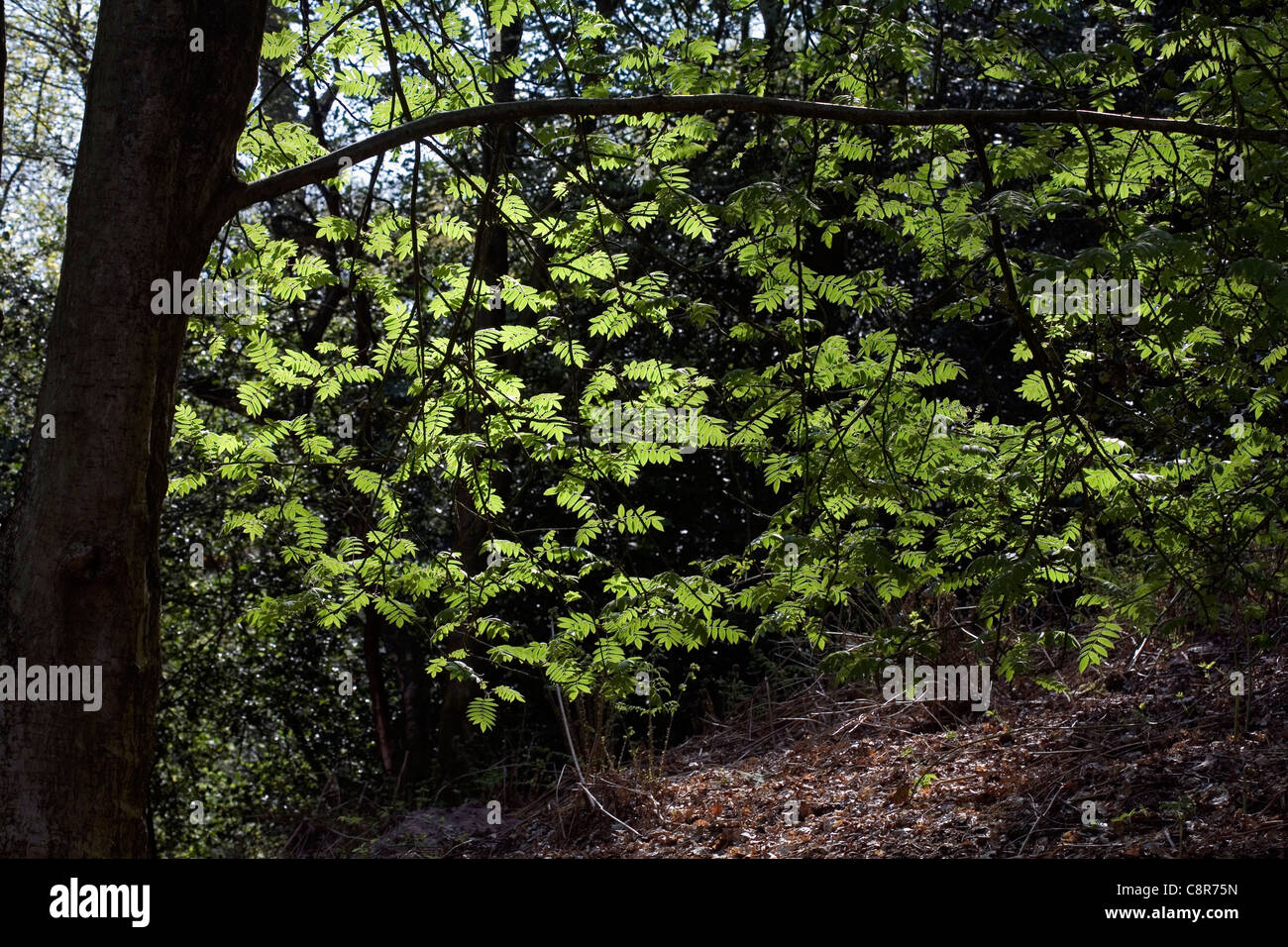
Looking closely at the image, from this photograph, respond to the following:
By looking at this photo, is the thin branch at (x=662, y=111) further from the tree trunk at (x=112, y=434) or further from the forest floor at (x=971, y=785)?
the forest floor at (x=971, y=785)

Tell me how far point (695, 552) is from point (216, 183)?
7535 millimetres

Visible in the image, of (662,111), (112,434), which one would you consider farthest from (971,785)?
(112,434)

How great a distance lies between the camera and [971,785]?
711 cm

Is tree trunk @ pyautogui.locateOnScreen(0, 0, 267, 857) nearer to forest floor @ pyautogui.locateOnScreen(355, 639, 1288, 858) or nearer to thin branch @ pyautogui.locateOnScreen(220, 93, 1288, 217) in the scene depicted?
thin branch @ pyautogui.locateOnScreen(220, 93, 1288, 217)

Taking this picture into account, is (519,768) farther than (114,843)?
Yes

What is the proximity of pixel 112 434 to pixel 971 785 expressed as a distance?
5.57 metres

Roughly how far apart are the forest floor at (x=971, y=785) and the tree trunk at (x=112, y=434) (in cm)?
441

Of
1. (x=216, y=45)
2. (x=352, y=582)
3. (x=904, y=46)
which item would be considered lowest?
(x=352, y=582)

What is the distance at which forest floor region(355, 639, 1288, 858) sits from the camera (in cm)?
608

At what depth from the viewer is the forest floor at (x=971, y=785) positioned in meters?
6.08

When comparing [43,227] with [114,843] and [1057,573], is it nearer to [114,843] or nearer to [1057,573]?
[114,843]

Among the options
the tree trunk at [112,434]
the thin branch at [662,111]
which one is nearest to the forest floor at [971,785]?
the thin branch at [662,111]
